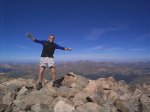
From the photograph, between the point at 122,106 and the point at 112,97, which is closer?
the point at 122,106

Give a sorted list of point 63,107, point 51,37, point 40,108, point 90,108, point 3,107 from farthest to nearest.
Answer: point 51,37 → point 3,107 → point 40,108 → point 63,107 → point 90,108

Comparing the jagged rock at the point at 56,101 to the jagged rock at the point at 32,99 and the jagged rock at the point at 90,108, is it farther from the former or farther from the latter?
the jagged rock at the point at 90,108

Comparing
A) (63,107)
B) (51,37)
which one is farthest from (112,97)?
(51,37)

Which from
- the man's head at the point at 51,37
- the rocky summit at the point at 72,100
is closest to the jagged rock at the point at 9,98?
the rocky summit at the point at 72,100

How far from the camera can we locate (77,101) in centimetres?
1852

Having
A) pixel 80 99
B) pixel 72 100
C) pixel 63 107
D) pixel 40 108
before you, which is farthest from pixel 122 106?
pixel 40 108

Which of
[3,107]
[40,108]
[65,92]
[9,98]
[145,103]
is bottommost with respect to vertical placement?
[3,107]

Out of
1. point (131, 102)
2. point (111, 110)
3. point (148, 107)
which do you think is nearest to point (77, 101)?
point (111, 110)

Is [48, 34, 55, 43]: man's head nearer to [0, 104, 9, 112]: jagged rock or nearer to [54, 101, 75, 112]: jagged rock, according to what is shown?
[54, 101, 75, 112]: jagged rock

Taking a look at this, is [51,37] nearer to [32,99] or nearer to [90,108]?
[32,99]

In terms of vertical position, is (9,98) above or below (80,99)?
below

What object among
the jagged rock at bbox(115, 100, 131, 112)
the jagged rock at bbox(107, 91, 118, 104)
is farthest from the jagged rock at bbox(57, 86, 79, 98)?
the jagged rock at bbox(115, 100, 131, 112)

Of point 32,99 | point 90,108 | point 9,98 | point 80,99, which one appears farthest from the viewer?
point 9,98

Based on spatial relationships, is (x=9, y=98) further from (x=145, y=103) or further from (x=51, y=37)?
(x=145, y=103)
